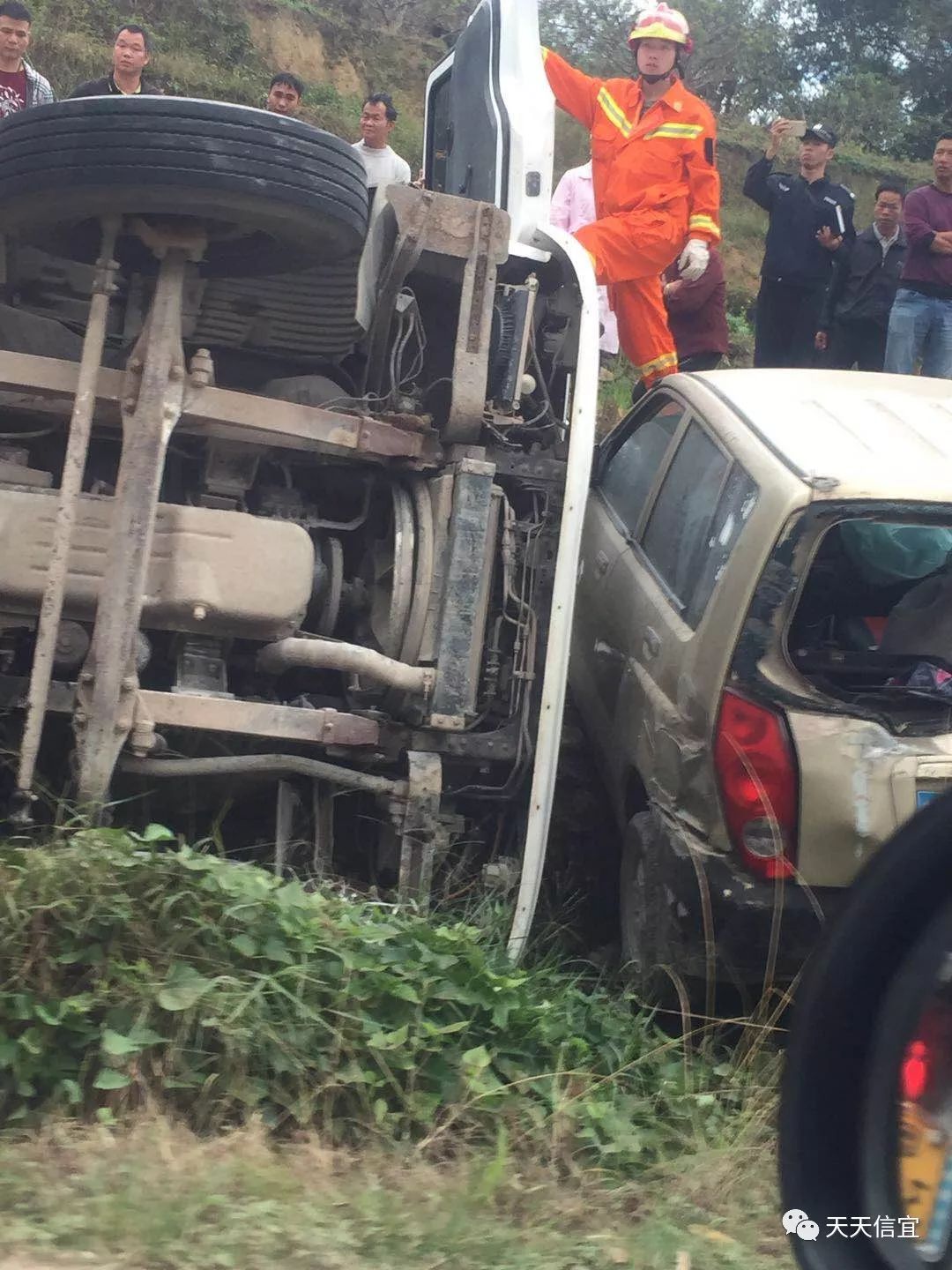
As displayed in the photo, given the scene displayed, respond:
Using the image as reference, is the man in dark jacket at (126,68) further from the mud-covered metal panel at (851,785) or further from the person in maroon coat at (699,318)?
the mud-covered metal panel at (851,785)

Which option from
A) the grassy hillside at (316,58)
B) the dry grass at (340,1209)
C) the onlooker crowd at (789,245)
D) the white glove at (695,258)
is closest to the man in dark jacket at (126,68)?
the onlooker crowd at (789,245)

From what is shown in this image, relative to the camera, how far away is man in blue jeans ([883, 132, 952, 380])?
814 centimetres

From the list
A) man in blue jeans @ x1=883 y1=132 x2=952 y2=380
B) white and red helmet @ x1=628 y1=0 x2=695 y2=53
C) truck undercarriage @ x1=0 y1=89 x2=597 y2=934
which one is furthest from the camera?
man in blue jeans @ x1=883 y1=132 x2=952 y2=380

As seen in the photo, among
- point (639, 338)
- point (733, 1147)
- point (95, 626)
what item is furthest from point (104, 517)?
point (639, 338)

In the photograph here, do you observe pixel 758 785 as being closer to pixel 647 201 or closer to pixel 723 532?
pixel 723 532

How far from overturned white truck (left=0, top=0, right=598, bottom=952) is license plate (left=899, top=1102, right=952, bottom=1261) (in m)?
2.30

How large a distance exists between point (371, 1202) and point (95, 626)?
63.3 inches

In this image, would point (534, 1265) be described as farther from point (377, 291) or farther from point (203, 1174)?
point (377, 291)

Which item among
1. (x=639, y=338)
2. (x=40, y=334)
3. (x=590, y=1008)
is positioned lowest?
(x=590, y=1008)

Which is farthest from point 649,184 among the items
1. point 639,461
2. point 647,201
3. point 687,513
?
point 687,513

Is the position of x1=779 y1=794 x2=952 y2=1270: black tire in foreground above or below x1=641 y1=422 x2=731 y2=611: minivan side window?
below

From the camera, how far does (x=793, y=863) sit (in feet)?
11.9

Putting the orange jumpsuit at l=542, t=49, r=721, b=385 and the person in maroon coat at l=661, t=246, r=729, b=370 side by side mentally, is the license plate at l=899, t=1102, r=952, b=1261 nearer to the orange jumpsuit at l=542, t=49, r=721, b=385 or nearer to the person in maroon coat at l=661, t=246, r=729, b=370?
the orange jumpsuit at l=542, t=49, r=721, b=385

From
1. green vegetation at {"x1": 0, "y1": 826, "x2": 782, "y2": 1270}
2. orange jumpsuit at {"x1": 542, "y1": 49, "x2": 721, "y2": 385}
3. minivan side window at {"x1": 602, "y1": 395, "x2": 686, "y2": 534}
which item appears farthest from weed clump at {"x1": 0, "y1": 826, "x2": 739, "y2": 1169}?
orange jumpsuit at {"x1": 542, "y1": 49, "x2": 721, "y2": 385}
